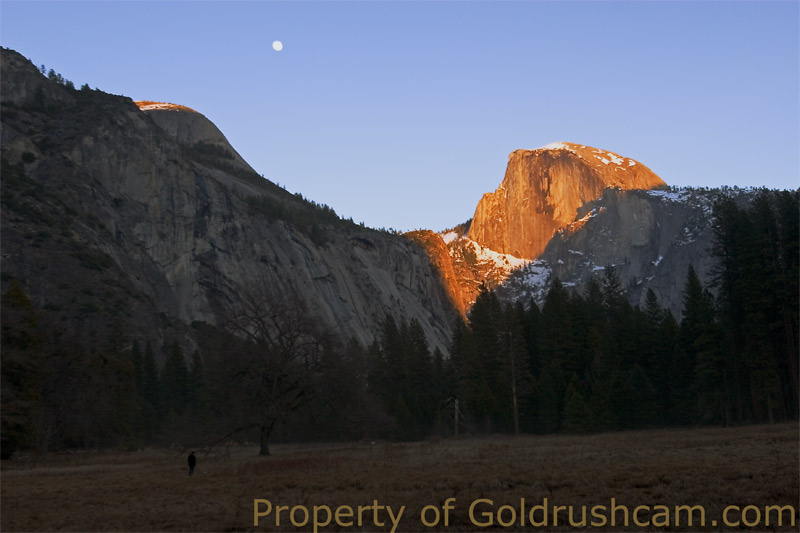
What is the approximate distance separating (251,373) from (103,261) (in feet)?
232

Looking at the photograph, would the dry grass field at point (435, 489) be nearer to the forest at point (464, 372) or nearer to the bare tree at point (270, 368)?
the bare tree at point (270, 368)

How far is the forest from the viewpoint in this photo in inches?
1560

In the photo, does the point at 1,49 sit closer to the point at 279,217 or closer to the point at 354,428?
the point at 279,217

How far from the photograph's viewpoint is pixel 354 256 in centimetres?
16262

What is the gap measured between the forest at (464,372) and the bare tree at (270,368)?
0.08 metres

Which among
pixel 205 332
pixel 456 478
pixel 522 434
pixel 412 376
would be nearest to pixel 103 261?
pixel 205 332

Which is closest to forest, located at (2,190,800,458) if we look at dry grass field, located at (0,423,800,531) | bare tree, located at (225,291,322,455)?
bare tree, located at (225,291,322,455)

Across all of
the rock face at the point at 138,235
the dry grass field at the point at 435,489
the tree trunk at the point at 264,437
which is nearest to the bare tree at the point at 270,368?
the tree trunk at the point at 264,437

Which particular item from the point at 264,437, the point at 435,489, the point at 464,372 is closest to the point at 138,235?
the point at 464,372

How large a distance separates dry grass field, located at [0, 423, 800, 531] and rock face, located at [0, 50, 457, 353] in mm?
63253

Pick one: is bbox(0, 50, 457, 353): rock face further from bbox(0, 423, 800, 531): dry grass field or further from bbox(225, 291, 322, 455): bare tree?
bbox(0, 423, 800, 531): dry grass field

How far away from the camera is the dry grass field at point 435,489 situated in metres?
15.8

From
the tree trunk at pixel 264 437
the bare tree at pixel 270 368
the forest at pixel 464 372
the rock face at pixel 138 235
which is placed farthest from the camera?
the rock face at pixel 138 235

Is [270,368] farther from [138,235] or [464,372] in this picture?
[138,235]
